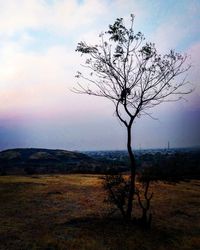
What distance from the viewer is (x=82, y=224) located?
21.5m

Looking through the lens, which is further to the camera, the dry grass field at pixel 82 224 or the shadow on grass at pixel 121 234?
the shadow on grass at pixel 121 234

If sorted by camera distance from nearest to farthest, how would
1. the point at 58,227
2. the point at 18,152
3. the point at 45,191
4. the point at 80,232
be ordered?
1. the point at 80,232
2. the point at 58,227
3. the point at 45,191
4. the point at 18,152

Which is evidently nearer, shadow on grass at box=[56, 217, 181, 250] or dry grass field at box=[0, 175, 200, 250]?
dry grass field at box=[0, 175, 200, 250]

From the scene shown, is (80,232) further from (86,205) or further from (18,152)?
(18,152)

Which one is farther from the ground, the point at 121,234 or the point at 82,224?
the point at 82,224

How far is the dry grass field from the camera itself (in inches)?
703

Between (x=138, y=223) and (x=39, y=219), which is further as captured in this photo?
(x=39, y=219)

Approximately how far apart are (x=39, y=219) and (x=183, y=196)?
22.0 m

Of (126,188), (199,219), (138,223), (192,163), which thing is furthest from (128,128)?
(192,163)

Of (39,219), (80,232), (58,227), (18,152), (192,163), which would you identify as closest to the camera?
(80,232)

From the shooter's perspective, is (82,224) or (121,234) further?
(82,224)

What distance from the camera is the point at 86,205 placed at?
30.6 m

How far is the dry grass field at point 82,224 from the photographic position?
17844 millimetres

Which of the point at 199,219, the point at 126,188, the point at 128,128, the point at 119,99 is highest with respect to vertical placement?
the point at 119,99
